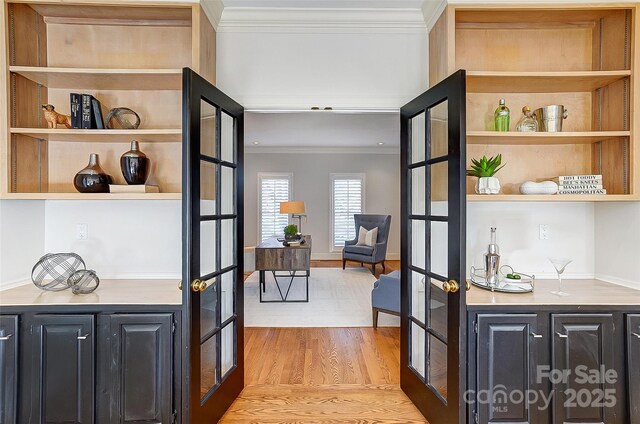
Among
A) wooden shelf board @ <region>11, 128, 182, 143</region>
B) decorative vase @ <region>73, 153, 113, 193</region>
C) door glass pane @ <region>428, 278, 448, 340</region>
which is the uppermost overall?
wooden shelf board @ <region>11, 128, 182, 143</region>

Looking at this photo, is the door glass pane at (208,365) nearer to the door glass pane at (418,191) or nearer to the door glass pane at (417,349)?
the door glass pane at (417,349)

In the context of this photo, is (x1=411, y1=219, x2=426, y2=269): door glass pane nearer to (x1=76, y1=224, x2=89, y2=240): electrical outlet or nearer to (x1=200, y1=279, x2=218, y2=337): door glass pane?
(x1=200, y1=279, x2=218, y2=337): door glass pane

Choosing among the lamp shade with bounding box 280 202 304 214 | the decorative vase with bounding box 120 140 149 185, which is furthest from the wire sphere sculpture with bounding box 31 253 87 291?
the lamp shade with bounding box 280 202 304 214

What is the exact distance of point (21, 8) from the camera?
2.00 m

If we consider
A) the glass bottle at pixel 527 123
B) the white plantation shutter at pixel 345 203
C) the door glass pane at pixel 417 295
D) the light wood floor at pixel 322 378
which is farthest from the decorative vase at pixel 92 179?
the white plantation shutter at pixel 345 203

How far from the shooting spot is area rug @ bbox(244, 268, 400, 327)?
381cm

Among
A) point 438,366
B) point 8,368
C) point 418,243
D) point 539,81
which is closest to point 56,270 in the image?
point 8,368

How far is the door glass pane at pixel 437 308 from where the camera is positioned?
1812 millimetres

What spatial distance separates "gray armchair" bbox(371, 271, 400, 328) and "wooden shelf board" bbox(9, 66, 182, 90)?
2.69m

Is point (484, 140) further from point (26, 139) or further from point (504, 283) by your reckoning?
point (26, 139)

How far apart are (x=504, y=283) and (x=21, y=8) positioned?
3.42 meters

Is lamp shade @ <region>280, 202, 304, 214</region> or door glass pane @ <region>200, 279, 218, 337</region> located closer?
door glass pane @ <region>200, 279, 218, 337</region>

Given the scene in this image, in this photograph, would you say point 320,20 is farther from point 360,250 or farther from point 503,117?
point 360,250

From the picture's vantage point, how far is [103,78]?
2.00m
